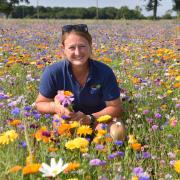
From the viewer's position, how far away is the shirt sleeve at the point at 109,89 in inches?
131

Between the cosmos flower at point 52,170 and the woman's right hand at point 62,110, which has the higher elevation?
the cosmos flower at point 52,170

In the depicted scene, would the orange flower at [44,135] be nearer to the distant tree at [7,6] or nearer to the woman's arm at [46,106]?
the woman's arm at [46,106]

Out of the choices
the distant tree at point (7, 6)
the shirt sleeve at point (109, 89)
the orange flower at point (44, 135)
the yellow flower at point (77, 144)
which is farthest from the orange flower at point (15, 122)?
the distant tree at point (7, 6)

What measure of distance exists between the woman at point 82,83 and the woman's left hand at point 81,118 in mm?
145

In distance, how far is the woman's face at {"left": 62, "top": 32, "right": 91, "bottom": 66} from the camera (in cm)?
Result: 318

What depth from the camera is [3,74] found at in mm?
4797

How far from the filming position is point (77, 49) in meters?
3.16

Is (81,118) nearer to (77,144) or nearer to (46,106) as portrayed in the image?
(46,106)

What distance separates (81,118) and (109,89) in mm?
457

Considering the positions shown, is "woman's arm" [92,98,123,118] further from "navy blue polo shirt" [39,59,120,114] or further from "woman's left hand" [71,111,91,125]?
"woman's left hand" [71,111,91,125]

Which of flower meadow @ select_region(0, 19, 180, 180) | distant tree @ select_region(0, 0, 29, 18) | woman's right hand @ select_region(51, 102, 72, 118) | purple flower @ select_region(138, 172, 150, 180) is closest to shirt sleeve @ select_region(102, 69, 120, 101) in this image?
flower meadow @ select_region(0, 19, 180, 180)

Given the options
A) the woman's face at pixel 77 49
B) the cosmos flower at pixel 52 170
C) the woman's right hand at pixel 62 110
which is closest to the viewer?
the cosmos flower at pixel 52 170

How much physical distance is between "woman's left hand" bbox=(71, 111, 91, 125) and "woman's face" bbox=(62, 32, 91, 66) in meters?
0.41

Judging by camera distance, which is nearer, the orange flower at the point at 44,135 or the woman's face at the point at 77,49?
the orange flower at the point at 44,135
